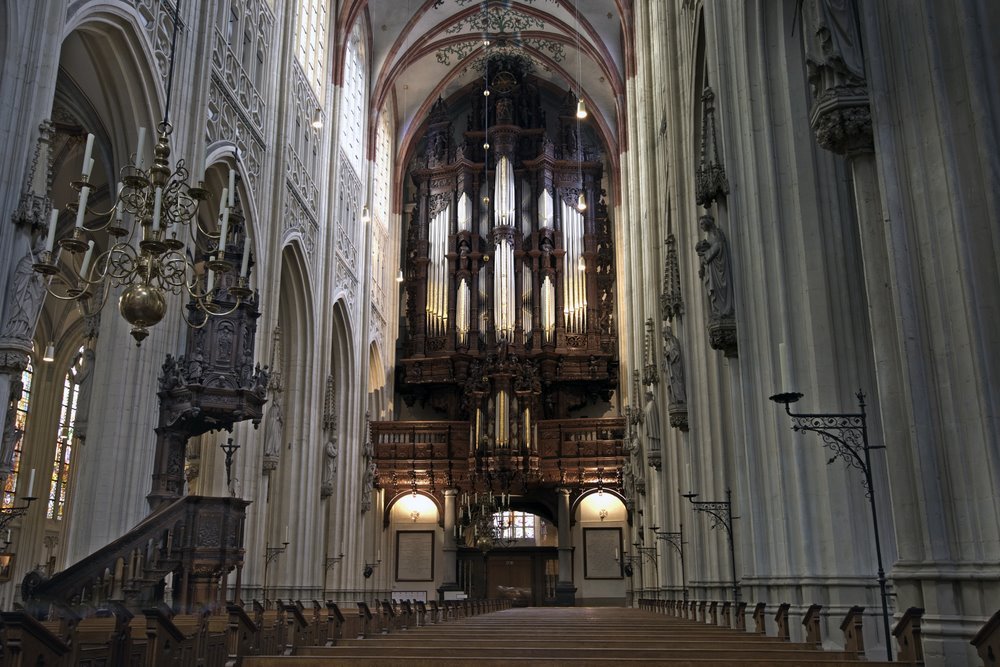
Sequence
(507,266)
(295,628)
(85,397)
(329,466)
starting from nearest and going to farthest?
(295,628) < (85,397) < (329,466) < (507,266)

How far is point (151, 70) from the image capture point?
1441 centimetres

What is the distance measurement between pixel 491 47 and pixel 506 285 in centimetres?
936

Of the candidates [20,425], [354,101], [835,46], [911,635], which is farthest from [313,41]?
[911,635]

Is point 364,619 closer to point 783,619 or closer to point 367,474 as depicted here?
point 783,619

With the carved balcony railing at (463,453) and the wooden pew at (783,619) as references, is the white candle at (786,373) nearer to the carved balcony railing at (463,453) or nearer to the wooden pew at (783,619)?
the wooden pew at (783,619)

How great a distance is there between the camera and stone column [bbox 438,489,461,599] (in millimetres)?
30609

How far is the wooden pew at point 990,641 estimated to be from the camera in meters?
4.09

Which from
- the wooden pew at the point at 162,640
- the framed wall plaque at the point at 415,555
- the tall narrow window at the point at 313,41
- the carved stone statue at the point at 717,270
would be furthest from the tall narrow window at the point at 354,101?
the wooden pew at the point at 162,640

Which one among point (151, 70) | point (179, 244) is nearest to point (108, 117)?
point (151, 70)

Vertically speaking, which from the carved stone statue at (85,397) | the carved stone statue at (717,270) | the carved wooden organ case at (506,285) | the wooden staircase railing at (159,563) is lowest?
the wooden staircase railing at (159,563)

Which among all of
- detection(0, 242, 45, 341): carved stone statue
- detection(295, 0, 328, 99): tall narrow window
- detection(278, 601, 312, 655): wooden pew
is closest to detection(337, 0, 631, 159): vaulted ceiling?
detection(295, 0, 328, 99): tall narrow window

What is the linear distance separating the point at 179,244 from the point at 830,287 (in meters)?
6.00

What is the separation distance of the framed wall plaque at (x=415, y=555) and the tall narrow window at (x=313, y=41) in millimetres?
15141

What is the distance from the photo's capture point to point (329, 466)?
24906 millimetres
